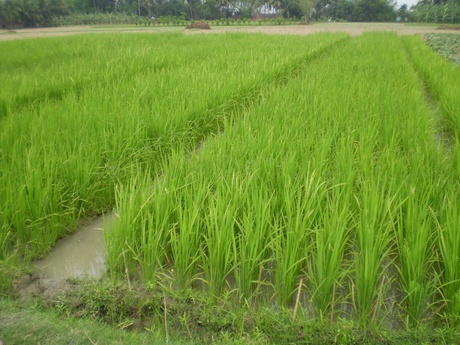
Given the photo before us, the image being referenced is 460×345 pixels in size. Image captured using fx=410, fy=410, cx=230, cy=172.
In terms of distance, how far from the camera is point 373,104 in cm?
349

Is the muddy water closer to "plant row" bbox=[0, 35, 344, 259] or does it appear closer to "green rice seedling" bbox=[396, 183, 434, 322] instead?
"plant row" bbox=[0, 35, 344, 259]

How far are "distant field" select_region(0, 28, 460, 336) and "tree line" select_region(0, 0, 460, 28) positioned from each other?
32466 mm

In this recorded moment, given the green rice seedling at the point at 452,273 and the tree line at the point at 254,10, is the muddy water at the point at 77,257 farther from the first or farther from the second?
the tree line at the point at 254,10

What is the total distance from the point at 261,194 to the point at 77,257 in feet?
→ 2.95

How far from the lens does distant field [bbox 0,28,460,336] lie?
153 cm

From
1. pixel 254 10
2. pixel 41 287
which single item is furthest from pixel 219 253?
pixel 254 10

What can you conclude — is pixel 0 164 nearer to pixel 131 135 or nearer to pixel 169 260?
pixel 131 135

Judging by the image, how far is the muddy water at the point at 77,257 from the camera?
1.77m

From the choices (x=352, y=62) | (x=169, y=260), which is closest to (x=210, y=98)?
(x=169, y=260)

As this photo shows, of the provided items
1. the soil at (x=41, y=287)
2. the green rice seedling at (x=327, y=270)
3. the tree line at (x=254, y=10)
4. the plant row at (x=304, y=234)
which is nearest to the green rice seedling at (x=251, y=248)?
the plant row at (x=304, y=234)

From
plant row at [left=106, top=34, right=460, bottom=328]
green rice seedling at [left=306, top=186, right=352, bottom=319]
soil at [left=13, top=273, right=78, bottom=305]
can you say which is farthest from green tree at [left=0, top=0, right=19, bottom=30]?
green rice seedling at [left=306, top=186, right=352, bottom=319]

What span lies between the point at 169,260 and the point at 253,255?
43 centimetres

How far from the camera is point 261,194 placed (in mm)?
1754

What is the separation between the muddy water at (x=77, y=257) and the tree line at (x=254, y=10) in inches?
1322
